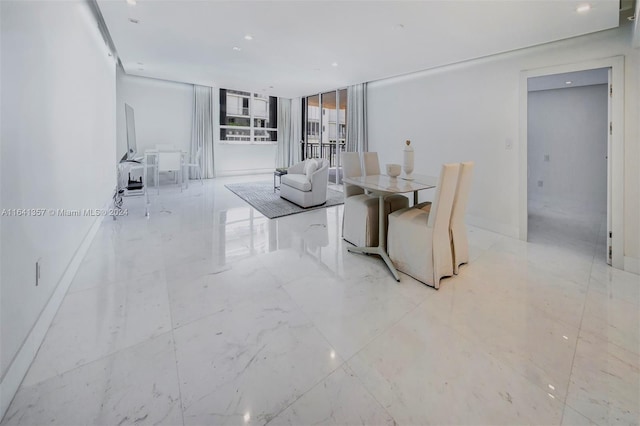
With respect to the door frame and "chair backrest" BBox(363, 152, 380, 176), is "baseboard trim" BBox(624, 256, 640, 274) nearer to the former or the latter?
the door frame

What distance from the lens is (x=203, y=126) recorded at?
748 centimetres

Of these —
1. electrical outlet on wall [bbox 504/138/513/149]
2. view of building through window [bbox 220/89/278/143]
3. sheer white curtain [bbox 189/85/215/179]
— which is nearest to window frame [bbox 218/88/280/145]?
view of building through window [bbox 220/89/278/143]

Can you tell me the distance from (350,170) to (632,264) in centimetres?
283

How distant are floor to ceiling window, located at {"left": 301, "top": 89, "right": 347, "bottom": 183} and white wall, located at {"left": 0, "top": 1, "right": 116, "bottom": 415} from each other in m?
5.17

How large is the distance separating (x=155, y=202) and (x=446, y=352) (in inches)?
202

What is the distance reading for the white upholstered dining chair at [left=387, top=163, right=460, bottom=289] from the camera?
215 cm

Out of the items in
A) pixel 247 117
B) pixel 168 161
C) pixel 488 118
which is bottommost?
pixel 168 161

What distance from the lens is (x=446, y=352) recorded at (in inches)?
59.9

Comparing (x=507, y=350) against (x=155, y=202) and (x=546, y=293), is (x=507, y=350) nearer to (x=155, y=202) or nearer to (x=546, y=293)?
(x=546, y=293)

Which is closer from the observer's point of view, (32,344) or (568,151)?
(32,344)

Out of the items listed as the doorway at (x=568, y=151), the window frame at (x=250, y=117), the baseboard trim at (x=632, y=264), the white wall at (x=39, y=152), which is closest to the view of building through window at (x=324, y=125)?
the window frame at (x=250, y=117)

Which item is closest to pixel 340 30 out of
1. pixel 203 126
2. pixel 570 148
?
pixel 570 148

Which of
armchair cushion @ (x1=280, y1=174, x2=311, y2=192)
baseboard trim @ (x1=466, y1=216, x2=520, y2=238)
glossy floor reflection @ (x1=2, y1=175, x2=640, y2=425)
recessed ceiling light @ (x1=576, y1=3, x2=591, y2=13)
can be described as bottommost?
glossy floor reflection @ (x1=2, y1=175, x2=640, y2=425)

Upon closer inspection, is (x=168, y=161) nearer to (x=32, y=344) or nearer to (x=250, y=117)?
(x=250, y=117)
